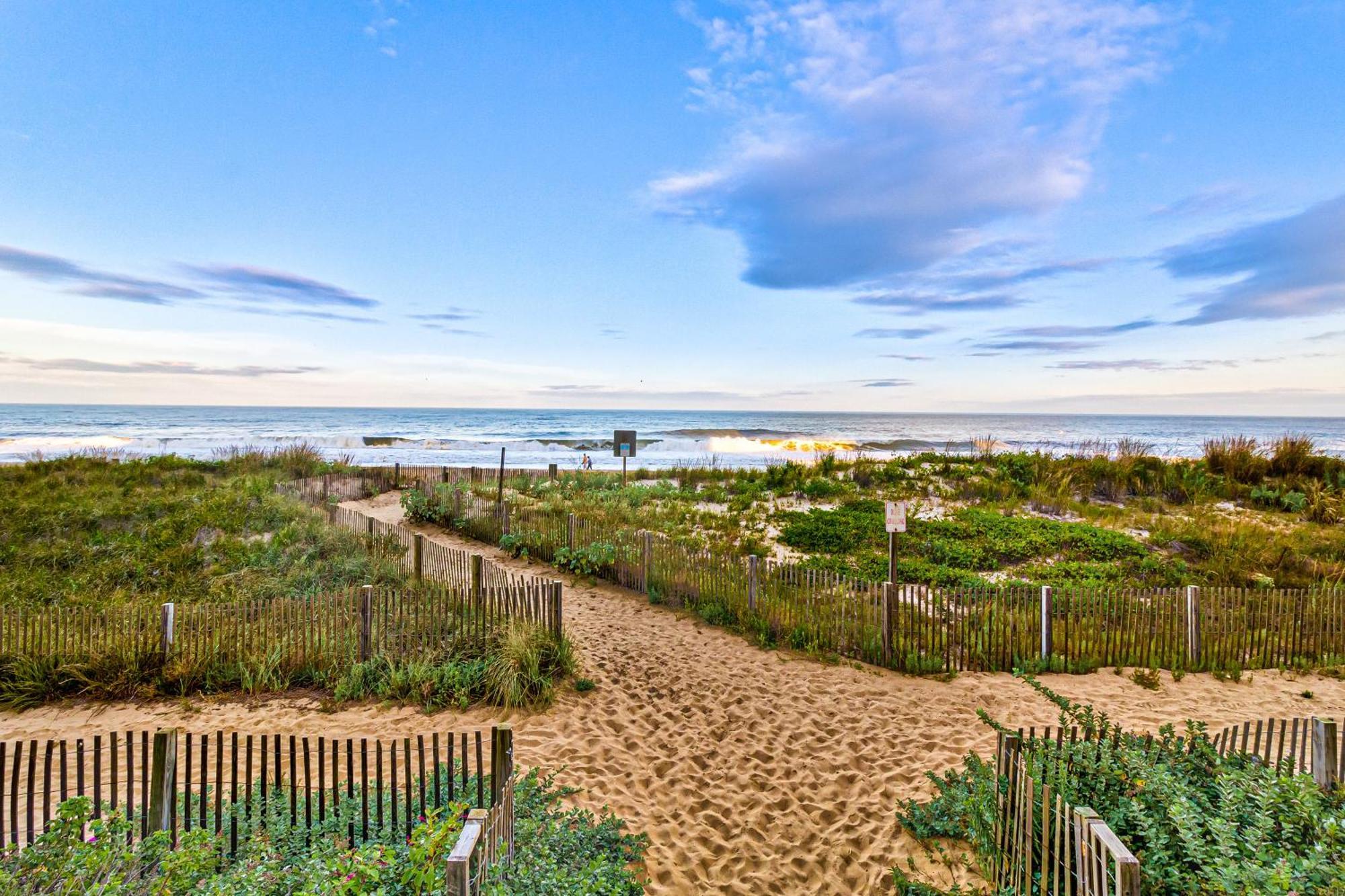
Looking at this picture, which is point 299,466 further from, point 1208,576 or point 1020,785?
point 1208,576

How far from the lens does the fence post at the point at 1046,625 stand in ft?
25.1

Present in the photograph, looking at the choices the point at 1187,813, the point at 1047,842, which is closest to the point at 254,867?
the point at 1047,842

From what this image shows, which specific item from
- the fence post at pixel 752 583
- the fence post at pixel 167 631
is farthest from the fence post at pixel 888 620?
the fence post at pixel 167 631

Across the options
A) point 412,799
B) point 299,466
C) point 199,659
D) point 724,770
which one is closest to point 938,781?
point 724,770

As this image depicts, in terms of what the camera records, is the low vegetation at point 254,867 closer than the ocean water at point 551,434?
Yes

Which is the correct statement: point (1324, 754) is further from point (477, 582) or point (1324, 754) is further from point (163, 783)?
point (477, 582)

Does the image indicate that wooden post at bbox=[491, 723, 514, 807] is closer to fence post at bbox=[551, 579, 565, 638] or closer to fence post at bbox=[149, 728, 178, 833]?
fence post at bbox=[149, 728, 178, 833]

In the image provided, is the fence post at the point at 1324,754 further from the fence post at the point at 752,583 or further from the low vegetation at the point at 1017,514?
the fence post at the point at 752,583

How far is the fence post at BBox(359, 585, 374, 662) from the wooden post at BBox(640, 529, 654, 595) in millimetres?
4497

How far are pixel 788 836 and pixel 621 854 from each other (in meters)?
1.35

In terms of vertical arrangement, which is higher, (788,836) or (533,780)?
(533,780)

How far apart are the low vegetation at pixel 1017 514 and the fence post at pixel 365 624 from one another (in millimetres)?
4589

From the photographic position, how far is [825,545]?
42.4 feet

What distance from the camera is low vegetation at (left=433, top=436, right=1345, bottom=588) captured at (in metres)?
11.0
